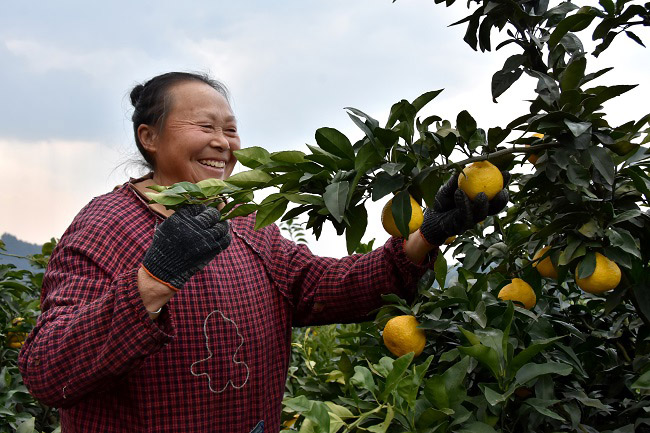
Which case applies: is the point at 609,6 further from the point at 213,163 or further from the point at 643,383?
the point at 213,163

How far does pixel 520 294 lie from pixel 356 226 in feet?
1.27

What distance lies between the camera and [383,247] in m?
1.70

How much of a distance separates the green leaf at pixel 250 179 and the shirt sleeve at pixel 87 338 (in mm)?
421

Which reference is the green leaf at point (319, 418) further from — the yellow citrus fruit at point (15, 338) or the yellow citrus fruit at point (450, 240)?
the yellow citrus fruit at point (15, 338)

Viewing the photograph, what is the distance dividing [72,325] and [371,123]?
0.78 meters

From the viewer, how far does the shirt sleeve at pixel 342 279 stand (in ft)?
5.41

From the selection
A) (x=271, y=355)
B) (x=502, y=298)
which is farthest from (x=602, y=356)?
(x=271, y=355)

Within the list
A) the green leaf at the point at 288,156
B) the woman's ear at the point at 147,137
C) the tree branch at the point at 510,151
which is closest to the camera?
the green leaf at the point at 288,156

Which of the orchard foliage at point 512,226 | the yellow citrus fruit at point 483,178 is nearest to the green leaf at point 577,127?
the orchard foliage at point 512,226

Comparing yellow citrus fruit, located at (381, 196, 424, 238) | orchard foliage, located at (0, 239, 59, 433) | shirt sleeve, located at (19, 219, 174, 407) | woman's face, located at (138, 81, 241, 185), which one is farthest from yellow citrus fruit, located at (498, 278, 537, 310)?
orchard foliage, located at (0, 239, 59, 433)

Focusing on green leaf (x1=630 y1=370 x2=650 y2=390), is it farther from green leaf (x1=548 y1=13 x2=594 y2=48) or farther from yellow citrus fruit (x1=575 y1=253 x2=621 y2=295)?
green leaf (x1=548 y1=13 x2=594 y2=48)

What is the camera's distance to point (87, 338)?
1410 millimetres

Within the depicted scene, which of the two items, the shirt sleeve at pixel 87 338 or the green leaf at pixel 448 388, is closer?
the green leaf at pixel 448 388

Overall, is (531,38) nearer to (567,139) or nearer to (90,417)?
(567,139)
